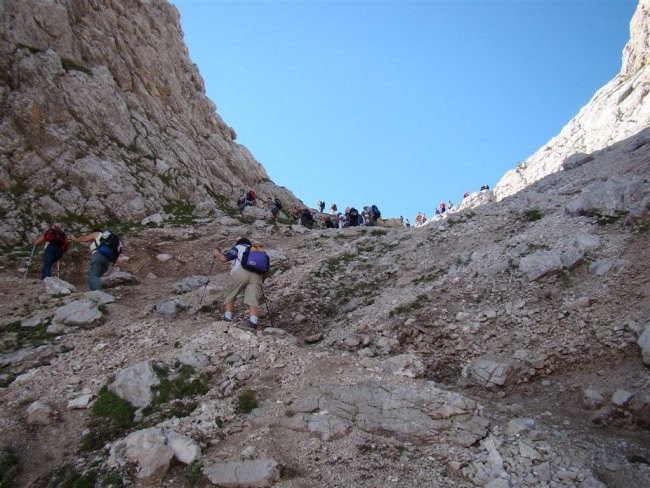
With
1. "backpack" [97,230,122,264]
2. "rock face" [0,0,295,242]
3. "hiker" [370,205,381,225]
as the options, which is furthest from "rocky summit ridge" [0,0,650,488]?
"hiker" [370,205,381,225]

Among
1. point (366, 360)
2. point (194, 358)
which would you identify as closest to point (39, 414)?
point (194, 358)

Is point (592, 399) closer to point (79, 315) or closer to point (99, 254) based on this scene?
point (79, 315)

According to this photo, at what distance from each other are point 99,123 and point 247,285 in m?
20.4

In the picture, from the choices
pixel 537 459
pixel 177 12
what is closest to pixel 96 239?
pixel 537 459

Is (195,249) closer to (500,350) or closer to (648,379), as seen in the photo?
(500,350)

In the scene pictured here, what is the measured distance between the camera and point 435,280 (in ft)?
42.4

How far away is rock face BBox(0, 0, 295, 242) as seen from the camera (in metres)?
21.7

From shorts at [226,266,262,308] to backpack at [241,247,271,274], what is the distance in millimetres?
151

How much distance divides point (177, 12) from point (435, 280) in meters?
38.7

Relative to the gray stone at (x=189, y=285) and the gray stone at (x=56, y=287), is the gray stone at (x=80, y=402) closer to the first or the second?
the gray stone at (x=56, y=287)

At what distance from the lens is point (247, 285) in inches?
436

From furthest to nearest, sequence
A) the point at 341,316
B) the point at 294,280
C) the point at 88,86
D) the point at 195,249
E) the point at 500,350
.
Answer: the point at 88,86, the point at 195,249, the point at 294,280, the point at 341,316, the point at 500,350

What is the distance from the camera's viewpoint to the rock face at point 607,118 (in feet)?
109

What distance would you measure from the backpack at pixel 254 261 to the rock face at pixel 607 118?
89.8ft
